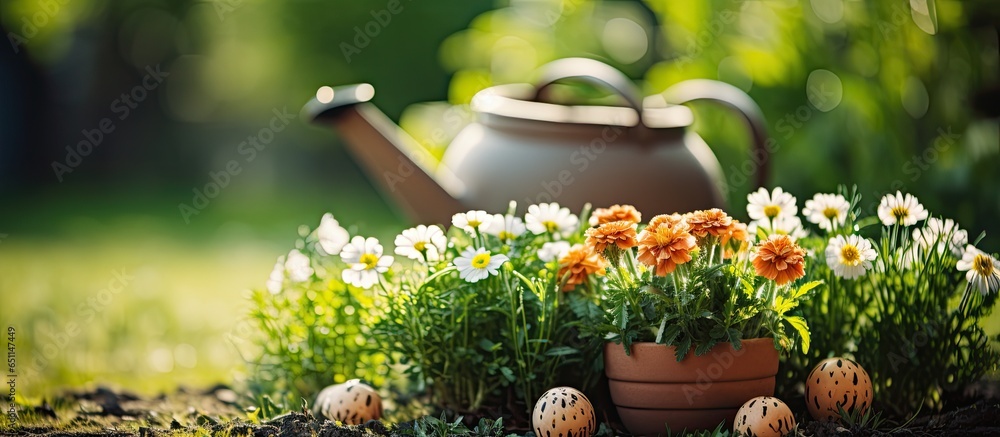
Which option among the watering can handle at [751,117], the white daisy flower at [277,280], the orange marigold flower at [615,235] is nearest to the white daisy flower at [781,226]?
the orange marigold flower at [615,235]

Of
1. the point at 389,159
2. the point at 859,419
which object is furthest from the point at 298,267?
the point at 859,419

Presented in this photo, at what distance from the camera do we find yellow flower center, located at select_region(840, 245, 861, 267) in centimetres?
154

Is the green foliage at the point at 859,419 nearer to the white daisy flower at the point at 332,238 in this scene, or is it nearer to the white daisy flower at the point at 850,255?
the white daisy flower at the point at 850,255

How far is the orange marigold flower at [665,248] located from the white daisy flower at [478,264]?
25 centimetres

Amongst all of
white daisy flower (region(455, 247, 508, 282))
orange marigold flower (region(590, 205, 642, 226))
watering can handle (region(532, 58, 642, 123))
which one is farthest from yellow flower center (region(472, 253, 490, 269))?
watering can handle (region(532, 58, 642, 123))

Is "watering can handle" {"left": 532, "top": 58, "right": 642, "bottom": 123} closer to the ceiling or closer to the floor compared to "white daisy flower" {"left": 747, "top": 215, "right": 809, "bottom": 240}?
closer to the ceiling

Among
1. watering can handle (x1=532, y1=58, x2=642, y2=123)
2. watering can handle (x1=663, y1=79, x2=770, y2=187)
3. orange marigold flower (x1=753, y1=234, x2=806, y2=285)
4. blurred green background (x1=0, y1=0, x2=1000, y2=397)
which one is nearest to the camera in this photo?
orange marigold flower (x1=753, y1=234, x2=806, y2=285)

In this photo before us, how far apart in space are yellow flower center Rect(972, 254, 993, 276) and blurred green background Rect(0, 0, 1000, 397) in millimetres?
974

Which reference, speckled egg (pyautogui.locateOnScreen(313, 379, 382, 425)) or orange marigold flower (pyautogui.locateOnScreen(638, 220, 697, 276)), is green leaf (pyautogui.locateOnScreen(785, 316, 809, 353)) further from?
speckled egg (pyautogui.locateOnScreen(313, 379, 382, 425))

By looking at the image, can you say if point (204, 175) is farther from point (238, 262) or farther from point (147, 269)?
point (147, 269)

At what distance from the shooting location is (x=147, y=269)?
3838mm

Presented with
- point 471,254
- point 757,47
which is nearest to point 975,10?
point 757,47

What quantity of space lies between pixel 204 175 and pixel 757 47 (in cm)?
468

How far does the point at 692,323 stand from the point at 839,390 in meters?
0.29
